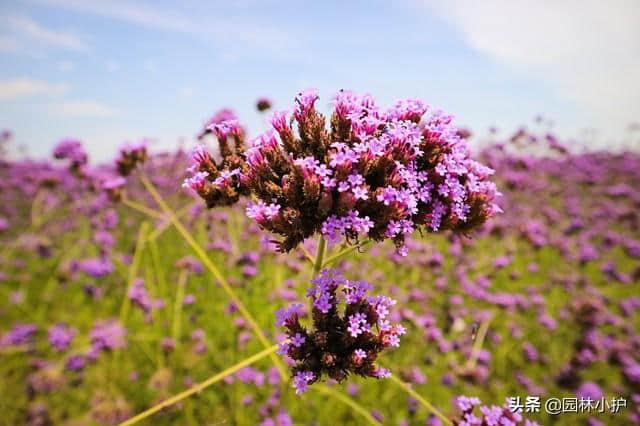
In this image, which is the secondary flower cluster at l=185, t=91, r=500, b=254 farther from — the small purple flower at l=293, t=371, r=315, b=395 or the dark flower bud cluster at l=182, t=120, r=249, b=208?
the small purple flower at l=293, t=371, r=315, b=395

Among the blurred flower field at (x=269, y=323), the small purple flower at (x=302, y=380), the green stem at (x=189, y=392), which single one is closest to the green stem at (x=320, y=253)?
the green stem at (x=189, y=392)

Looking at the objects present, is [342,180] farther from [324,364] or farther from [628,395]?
[628,395]

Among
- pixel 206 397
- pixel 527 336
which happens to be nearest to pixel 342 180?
pixel 206 397

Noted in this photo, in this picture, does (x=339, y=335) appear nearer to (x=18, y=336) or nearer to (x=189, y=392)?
(x=189, y=392)

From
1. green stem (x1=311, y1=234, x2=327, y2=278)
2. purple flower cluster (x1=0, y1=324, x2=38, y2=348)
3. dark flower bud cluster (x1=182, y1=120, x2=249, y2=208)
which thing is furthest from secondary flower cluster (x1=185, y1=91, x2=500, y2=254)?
purple flower cluster (x1=0, y1=324, x2=38, y2=348)

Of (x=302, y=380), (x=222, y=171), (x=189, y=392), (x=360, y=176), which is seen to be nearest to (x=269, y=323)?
(x=189, y=392)

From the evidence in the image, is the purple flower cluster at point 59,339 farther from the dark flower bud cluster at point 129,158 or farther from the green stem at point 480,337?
the green stem at point 480,337
